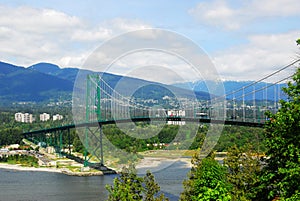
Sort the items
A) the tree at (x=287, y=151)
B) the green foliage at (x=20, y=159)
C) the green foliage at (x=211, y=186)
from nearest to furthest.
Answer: the tree at (x=287, y=151) → the green foliage at (x=211, y=186) → the green foliage at (x=20, y=159)

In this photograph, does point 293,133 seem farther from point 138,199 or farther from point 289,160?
point 138,199

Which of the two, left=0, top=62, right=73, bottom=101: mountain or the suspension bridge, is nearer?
the suspension bridge

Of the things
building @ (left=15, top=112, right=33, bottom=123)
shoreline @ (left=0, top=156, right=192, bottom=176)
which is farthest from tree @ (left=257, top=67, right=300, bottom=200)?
building @ (left=15, top=112, right=33, bottom=123)

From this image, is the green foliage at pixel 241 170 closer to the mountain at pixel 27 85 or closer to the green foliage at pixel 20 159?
the green foliage at pixel 20 159

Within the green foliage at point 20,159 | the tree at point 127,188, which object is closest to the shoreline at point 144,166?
the green foliage at point 20,159

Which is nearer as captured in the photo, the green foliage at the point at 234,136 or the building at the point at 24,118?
the green foliage at the point at 234,136

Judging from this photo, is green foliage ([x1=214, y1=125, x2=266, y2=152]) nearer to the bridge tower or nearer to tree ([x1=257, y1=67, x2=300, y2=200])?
the bridge tower

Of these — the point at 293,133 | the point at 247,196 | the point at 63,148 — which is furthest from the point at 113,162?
the point at 293,133
